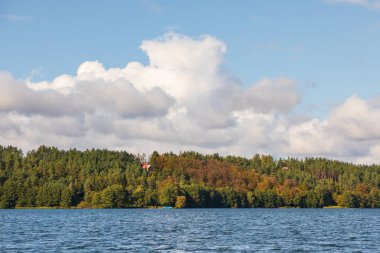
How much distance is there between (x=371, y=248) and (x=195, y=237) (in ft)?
93.1

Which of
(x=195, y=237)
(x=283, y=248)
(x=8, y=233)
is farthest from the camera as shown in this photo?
(x=8, y=233)

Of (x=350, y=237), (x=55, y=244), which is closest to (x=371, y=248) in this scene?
(x=350, y=237)

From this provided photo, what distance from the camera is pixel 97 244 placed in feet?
274

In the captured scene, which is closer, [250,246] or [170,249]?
[170,249]

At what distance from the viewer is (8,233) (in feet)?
345

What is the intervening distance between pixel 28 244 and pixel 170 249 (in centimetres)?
2220

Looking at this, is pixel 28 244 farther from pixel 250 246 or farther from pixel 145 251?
pixel 250 246

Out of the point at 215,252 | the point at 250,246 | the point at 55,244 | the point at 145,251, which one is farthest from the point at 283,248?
the point at 55,244

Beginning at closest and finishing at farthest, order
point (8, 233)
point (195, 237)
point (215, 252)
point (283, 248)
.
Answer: point (215, 252) < point (283, 248) < point (195, 237) < point (8, 233)

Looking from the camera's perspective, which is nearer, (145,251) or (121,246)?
(145,251)

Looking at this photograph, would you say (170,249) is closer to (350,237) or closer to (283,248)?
(283,248)

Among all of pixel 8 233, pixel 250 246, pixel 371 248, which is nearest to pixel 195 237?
pixel 250 246

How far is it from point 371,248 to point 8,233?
6322cm

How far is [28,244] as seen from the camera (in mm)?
83625
